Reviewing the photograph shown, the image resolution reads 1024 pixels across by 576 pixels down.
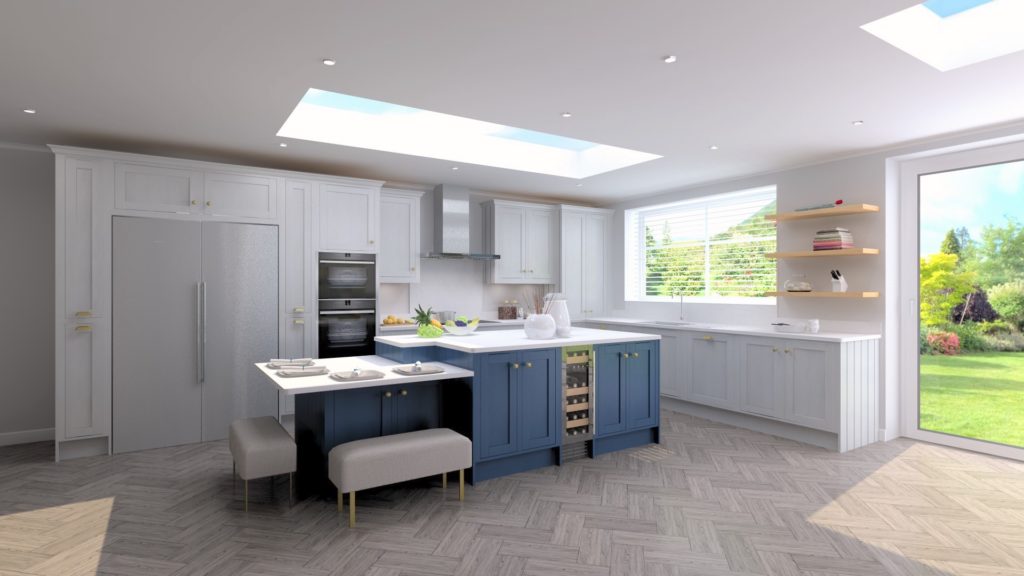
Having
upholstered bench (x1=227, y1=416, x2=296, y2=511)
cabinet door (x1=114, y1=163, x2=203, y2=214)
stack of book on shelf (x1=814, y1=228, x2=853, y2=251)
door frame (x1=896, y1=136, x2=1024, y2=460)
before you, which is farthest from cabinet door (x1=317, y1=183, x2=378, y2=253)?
door frame (x1=896, y1=136, x2=1024, y2=460)

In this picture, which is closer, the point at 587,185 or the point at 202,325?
the point at 202,325

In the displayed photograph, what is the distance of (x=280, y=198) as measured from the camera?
496cm

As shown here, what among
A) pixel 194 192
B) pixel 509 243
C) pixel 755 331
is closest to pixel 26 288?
pixel 194 192

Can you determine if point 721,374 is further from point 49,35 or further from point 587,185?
point 49,35

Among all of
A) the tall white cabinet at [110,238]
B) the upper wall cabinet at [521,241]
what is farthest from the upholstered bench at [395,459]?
the upper wall cabinet at [521,241]

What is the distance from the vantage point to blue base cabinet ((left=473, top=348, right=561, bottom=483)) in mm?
3641

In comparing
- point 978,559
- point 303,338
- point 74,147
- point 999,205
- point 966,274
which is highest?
point 74,147

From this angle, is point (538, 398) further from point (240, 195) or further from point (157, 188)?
point (157, 188)

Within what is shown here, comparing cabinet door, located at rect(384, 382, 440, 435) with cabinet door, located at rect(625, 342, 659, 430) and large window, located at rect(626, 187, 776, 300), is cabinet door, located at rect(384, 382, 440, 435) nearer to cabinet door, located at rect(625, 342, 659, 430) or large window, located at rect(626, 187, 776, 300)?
cabinet door, located at rect(625, 342, 659, 430)

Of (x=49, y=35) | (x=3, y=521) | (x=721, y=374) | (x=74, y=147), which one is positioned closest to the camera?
(x=49, y=35)

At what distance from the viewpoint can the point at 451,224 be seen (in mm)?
6223

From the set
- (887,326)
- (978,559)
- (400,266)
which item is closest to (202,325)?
(400,266)

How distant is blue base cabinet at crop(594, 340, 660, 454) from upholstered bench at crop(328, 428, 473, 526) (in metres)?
1.28

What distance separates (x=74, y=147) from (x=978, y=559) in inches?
243
